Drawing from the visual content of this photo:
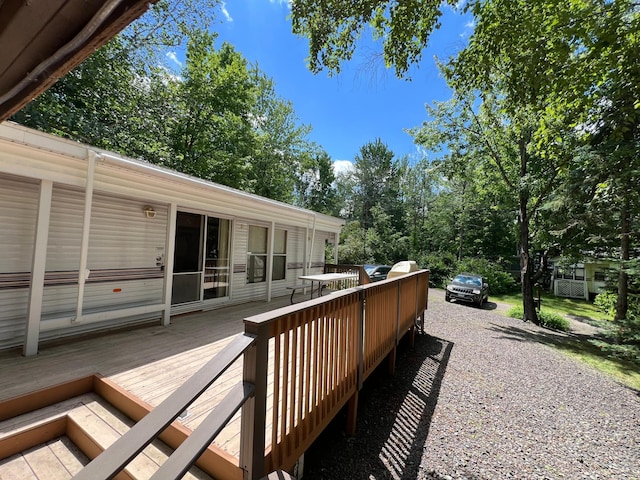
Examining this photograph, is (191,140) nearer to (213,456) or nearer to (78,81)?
(78,81)

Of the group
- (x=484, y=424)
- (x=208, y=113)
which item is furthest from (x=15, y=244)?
(x=208, y=113)

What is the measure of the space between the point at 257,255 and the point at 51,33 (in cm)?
683

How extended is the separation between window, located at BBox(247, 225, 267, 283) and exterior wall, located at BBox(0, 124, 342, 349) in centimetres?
135

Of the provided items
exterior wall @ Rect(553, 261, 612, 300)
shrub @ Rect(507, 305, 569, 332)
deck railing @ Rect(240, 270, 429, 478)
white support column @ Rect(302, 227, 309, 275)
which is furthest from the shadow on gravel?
exterior wall @ Rect(553, 261, 612, 300)

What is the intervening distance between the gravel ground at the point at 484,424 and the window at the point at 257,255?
4.14 metres

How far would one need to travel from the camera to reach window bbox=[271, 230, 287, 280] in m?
8.38

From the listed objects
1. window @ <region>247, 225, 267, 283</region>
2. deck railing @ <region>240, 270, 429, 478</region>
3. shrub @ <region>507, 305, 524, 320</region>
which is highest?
window @ <region>247, 225, 267, 283</region>

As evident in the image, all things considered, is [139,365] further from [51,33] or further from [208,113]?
[208,113]

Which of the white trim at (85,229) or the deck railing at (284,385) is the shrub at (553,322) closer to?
the deck railing at (284,385)

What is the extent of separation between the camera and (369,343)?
11.1 feet

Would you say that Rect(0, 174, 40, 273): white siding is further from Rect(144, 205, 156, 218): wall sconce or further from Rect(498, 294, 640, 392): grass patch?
Rect(498, 294, 640, 392): grass patch

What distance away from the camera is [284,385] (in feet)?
6.02

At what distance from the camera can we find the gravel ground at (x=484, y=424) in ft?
8.75

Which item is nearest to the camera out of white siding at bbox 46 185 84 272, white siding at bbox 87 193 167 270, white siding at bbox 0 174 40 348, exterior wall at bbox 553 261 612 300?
white siding at bbox 0 174 40 348
